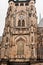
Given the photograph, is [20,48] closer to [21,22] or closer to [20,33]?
[20,33]

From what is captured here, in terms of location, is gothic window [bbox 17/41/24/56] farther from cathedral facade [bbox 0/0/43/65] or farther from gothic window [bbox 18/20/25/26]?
gothic window [bbox 18/20/25/26]

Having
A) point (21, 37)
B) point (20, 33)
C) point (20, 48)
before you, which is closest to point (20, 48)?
point (20, 48)

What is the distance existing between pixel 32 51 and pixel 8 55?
14.2 ft

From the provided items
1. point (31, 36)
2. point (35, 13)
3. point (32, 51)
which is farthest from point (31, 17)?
point (32, 51)

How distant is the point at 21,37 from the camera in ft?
139

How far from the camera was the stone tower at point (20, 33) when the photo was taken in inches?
1625

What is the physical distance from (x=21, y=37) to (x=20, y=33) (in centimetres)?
82

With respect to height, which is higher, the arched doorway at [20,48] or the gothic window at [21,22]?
the gothic window at [21,22]

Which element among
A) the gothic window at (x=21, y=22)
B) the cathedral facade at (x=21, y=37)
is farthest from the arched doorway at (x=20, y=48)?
the gothic window at (x=21, y=22)

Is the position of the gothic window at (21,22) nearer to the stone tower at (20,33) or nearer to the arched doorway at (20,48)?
the stone tower at (20,33)

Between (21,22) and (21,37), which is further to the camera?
(21,22)

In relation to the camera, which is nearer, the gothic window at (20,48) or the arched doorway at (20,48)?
the arched doorway at (20,48)

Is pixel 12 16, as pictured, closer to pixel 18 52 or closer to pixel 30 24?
pixel 30 24

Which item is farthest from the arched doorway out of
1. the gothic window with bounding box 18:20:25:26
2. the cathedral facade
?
the gothic window with bounding box 18:20:25:26
